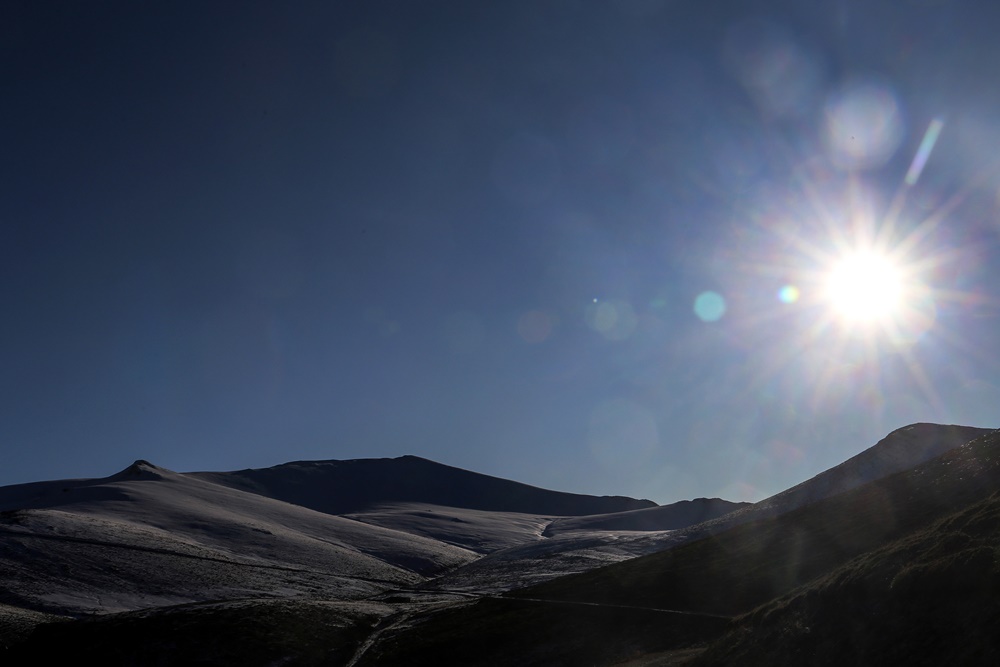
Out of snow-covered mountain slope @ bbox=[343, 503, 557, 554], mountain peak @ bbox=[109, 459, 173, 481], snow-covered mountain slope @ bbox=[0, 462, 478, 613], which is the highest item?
mountain peak @ bbox=[109, 459, 173, 481]

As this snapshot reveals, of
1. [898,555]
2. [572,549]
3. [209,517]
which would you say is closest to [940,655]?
[898,555]

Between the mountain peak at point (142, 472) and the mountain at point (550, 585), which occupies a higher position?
the mountain peak at point (142, 472)

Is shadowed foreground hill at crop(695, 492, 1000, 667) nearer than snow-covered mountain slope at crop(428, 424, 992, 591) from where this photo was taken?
Yes

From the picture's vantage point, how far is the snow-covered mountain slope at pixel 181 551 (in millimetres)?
77438

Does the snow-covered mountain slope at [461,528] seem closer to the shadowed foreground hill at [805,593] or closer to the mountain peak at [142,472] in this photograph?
the mountain peak at [142,472]

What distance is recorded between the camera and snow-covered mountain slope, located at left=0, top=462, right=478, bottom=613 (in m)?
77.4

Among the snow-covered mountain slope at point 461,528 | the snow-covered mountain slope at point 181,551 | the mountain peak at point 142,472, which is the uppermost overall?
the mountain peak at point 142,472

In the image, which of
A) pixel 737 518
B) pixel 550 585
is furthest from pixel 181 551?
pixel 737 518

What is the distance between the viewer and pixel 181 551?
96.7m

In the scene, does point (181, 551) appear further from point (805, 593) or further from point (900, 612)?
point (900, 612)

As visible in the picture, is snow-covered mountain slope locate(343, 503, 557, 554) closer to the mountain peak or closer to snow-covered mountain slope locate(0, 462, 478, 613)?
snow-covered mountain slope locate(0, 462, 478, 613)

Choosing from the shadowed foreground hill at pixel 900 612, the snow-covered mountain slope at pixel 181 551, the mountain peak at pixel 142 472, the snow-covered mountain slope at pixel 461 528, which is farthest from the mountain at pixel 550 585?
the mountain peak at pixel 142 472

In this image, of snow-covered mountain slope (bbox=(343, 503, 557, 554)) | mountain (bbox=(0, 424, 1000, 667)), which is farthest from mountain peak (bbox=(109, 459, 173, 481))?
snow-covered mountain slope (bbox=(343, 503, 557, 554))

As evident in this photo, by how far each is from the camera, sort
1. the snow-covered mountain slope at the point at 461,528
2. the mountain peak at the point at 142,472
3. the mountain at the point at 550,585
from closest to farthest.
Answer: the mountain at the point at 550,585 < the snow-covered mountain slope at the point at 461,528 < the mountain peak at the point at 142,472
